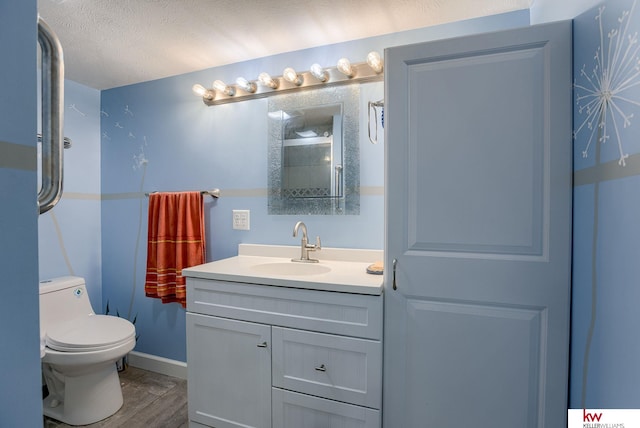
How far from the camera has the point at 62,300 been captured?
6.50 feet

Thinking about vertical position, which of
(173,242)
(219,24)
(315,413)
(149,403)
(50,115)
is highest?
(219,24)

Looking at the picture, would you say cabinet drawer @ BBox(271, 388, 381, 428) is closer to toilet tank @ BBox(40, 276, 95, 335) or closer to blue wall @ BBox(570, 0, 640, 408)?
blue wall @ BBox(570, 0, 640, 408)

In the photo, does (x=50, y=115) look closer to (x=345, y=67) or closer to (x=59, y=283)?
(x=345, y=67)

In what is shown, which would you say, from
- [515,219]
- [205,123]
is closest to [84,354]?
[205,123]

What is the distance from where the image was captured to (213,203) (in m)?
2.11

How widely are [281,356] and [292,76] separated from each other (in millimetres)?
1501

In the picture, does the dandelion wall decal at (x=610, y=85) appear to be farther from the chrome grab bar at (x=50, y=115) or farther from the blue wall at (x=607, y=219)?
the chrome grab bar at (x=50, y=115)

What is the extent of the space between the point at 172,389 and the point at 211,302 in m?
1.09

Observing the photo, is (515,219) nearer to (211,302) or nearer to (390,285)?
(390,285)

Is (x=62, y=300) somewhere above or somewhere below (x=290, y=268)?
below

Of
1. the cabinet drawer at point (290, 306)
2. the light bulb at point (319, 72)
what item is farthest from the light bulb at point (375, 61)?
the cabinet drawer at point (290, 306)

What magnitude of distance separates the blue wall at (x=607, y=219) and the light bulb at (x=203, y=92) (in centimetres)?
189

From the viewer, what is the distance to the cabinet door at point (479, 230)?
3.33ft

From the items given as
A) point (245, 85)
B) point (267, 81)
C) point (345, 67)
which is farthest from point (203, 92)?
point (345, 67)
